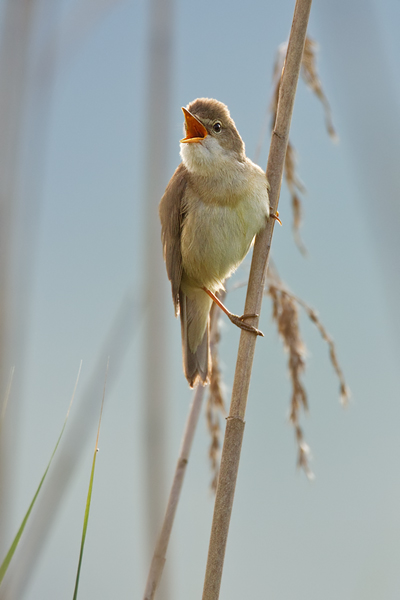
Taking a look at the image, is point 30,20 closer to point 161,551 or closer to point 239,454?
point 239,454

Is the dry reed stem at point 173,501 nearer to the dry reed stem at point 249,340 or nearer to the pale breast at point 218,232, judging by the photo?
the dry reed stem at point 249,340

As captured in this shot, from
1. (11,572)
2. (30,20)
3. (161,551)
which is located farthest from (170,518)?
(30,20)

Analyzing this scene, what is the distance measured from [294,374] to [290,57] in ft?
3.89

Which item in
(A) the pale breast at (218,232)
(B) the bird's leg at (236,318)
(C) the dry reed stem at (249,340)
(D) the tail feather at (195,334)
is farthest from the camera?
(D) the tail feather at (195,334)

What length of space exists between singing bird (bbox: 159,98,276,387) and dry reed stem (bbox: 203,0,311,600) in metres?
0.23

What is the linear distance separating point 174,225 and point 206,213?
193 mm

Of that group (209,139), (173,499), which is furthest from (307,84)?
(173,499)

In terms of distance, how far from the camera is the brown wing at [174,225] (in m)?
2.73

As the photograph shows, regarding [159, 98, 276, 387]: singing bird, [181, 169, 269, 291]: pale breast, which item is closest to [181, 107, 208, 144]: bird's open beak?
[159, 98, 276, 387]: singing bird

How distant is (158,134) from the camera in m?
1.49

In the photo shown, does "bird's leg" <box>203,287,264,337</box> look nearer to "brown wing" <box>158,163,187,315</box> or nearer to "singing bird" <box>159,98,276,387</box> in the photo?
"singing bird" <box>159,98,276,387</box>

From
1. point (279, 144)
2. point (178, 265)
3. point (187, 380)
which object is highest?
point (279, 144)

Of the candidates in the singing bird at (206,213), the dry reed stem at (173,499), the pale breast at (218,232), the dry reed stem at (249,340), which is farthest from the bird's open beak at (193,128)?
the dry reed stem at (173,499)

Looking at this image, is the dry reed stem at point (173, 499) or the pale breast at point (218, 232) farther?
the pale breast at point (218, 232)
